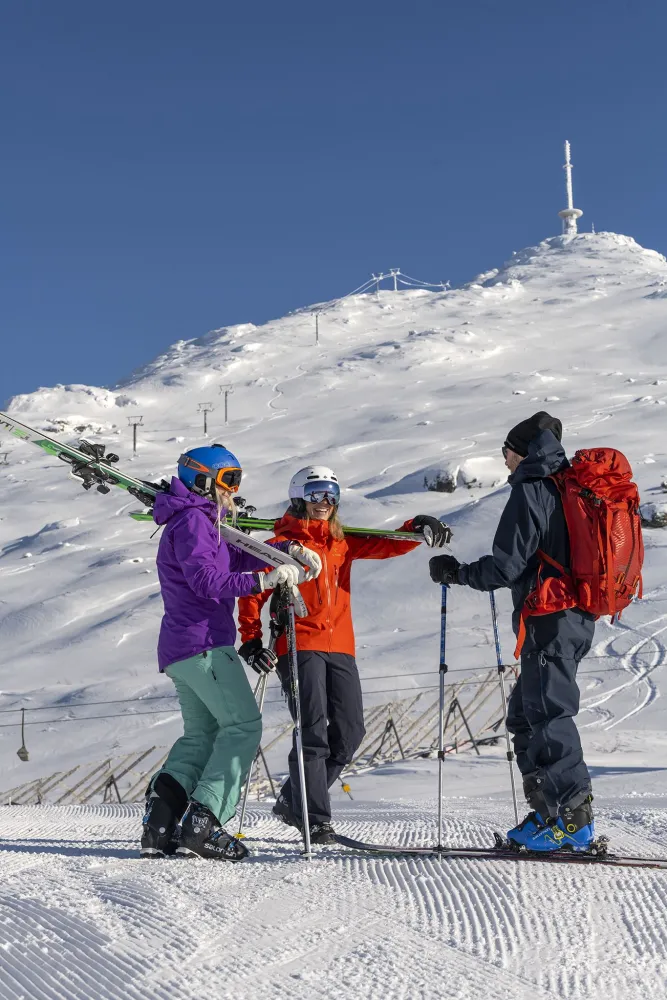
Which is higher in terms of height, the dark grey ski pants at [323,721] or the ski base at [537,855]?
the dark grey ski pants at [323,721]

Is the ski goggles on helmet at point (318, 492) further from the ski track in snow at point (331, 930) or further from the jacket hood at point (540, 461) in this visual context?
the ski track in snow at point (331, 930)

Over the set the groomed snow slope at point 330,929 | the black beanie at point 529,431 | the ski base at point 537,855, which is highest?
the black beanie at point 529,431

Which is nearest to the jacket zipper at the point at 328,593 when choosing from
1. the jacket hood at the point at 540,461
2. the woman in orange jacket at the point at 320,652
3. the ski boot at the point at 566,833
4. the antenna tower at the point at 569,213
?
the woman in orange jacket at the point at 320,652

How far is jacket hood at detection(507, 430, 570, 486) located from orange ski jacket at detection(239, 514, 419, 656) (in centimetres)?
107

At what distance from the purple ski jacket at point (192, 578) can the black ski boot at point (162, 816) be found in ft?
1.65

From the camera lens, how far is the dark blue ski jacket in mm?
3637

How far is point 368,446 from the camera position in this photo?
1868 inches

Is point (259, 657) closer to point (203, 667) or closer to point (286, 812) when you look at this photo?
point (203, 667)

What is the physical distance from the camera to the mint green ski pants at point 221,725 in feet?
13.2

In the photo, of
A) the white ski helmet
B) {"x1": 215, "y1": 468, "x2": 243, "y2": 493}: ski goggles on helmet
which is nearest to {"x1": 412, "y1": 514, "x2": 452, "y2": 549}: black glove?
the white ski helmet

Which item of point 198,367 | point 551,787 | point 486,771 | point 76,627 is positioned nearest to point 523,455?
point 551,787

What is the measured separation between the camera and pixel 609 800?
5.85 meters

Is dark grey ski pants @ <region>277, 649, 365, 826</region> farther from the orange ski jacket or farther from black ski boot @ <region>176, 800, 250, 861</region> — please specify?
black ski boot @ <region>176, 800, 250, 861</region>

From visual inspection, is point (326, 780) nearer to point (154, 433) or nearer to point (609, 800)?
point (609, 800)
